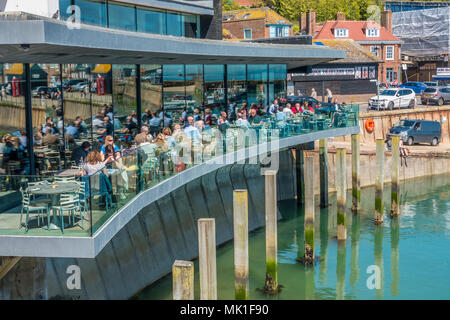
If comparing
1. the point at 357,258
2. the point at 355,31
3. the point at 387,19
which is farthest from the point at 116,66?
the point at 387,19

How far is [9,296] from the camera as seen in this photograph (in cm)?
1389

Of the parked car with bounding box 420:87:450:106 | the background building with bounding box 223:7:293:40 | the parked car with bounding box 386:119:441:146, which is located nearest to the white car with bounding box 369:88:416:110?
the parked car with bounding box 386:119:441:146

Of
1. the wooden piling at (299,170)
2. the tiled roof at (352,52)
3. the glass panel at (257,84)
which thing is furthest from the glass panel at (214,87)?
the tiled roof at (352,52)

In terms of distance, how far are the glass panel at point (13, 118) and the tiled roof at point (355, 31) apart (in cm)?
5678

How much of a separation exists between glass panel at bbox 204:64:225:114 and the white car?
2187 centimetres

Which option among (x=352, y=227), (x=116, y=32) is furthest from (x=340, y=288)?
(x=116, y=32)

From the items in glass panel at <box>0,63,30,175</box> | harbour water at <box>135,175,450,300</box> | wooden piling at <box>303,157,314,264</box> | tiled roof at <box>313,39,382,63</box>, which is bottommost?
harbour water at <box>135,175,450,300</box>

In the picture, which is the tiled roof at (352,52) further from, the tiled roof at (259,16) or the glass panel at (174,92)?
the glass panel at (174,92)

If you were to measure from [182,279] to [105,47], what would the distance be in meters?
5.50

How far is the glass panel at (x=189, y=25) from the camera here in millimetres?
27416

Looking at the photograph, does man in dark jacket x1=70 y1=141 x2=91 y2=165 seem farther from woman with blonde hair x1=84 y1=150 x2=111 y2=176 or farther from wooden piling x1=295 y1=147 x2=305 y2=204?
wooden piling x1=295 y1=147 x2=305 y2=204

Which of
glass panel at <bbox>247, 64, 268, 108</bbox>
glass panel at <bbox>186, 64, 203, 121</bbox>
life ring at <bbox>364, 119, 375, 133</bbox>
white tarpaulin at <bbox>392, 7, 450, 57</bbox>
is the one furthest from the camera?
white tarpaulin at <bbox>392, 7, 450, 57</bbox>

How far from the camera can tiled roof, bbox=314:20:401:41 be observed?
227 ft

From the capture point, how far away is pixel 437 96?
50.9 metres
